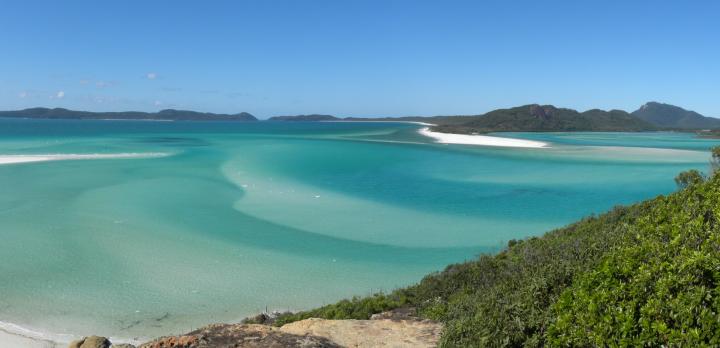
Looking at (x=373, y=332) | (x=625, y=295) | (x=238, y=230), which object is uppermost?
(x=625, y=295)

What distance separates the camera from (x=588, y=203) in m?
23.1

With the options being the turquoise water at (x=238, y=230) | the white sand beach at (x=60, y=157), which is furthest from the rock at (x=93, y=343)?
the white sand beach at (x=60, y=157)

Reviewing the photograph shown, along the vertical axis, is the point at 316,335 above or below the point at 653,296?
below

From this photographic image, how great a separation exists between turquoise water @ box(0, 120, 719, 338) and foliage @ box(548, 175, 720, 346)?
7.68m

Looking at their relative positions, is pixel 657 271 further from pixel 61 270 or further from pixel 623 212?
pixel 61 270

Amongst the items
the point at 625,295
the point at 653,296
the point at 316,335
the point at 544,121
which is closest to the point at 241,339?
the point at 316,335

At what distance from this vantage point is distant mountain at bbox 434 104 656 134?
12569 centimetres

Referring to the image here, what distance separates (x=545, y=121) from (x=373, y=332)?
5489 inches

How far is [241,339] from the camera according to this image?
17.3 feet

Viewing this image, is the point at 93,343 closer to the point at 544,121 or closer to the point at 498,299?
the point at 498,299

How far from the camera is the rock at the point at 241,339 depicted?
5.10 m

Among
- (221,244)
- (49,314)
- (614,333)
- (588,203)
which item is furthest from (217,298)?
(588,203)

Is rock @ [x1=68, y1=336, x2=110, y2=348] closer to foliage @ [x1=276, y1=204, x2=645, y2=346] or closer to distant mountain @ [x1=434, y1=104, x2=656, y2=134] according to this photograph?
foliage @ [x1=276, y1=204, x2=645, y2=346]

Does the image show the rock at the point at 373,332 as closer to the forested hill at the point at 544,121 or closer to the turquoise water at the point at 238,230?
the turquoise water at the point at 238,230
